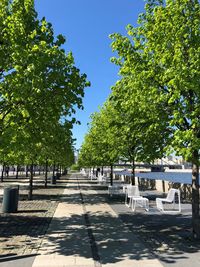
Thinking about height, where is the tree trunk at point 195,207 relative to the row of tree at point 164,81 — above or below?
below

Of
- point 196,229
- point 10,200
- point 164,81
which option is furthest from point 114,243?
point 10,200

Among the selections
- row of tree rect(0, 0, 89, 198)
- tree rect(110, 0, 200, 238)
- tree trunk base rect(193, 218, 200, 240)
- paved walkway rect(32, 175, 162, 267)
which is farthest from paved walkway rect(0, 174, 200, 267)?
row of tree rect(0, 0, 89, 198)

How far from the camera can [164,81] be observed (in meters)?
9.60

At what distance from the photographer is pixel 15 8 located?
10.5 metres

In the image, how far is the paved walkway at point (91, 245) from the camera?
731cm

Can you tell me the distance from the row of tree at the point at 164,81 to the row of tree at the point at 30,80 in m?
1.57

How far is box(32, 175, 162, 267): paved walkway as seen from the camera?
7312 mm

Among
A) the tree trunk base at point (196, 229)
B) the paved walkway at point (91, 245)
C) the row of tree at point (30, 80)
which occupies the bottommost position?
the paved walkway at point (91, 245)

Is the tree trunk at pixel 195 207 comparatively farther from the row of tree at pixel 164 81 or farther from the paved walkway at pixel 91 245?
the paved walkway at pixel 91 245

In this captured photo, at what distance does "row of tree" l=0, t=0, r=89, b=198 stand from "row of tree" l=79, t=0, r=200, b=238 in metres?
1.57

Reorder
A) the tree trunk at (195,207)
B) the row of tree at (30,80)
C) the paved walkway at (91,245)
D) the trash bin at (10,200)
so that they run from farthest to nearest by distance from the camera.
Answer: the trash bin at (10,200)
the tree trunk at (195,207)
the row of tree at (30,80)
the paved walkway at (91,245)

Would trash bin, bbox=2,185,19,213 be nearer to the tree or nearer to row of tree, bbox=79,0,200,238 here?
row of tree, bbox=79,0,200,238

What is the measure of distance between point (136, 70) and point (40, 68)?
123 inches

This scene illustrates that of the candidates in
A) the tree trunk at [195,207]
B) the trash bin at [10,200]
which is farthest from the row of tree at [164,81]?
the trash bin at [10,200]
